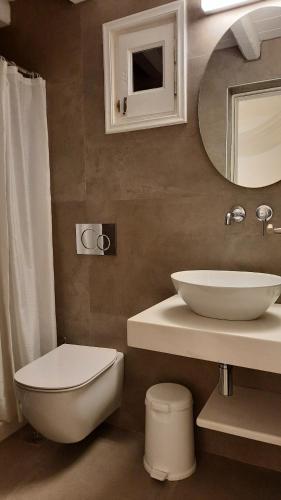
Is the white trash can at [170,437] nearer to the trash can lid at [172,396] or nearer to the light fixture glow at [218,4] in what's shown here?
the trash can lid at [172,396]

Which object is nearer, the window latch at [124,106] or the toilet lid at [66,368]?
the toilet lid at [66,368]

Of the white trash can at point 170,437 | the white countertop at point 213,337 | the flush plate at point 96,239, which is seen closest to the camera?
the white countertop at point 213,337

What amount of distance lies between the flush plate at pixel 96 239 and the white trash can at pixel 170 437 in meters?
0.79

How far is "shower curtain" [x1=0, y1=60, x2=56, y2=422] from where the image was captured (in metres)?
1.79

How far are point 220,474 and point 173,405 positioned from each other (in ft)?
1.32

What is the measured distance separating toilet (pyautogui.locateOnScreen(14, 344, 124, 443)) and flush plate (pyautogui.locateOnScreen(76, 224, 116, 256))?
55 cm

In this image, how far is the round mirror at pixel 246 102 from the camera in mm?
1479

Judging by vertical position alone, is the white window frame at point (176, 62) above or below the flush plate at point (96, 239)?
above

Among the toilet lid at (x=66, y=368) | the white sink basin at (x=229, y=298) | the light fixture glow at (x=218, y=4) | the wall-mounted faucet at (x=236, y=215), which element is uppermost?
the light fixture glow at (x=218, y=4)

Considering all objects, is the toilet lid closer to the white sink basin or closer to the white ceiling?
the white sink basin

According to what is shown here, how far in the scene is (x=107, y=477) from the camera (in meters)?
1.60

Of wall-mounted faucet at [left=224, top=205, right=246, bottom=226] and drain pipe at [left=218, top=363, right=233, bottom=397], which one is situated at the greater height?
wall-mounted faucet at [left=224, top=205, right=246, bottom=226]

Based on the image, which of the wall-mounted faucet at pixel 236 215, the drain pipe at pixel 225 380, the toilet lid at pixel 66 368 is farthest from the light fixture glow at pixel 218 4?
the toilet lid at pixel 66 368

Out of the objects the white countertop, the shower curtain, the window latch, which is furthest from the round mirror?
the shower curtain
